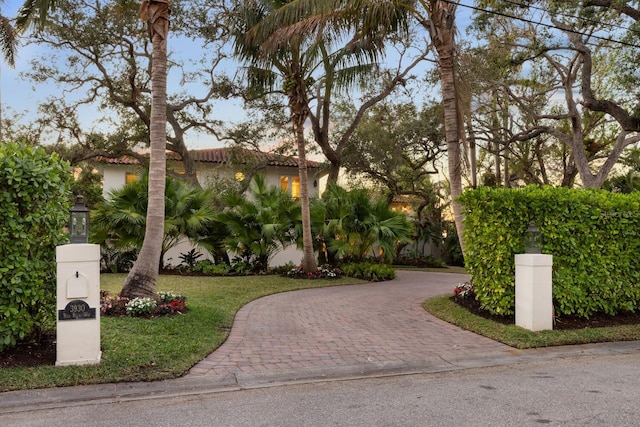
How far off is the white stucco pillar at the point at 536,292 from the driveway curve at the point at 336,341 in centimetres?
83

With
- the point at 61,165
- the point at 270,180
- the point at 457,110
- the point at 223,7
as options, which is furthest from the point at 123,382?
the point at 270,180

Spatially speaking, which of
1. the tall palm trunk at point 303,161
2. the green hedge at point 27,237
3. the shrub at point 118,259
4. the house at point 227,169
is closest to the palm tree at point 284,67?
the tall palm trunk at point 303,161

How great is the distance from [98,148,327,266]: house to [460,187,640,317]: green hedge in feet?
43.9

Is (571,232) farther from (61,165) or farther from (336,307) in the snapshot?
(61,165)

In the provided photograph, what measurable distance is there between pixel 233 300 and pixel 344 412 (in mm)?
6591

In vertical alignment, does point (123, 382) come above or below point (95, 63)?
below

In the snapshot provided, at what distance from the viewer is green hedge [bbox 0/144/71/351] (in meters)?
5.27

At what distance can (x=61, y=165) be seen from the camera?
6070 mm

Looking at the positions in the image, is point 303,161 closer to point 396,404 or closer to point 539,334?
point 539,334

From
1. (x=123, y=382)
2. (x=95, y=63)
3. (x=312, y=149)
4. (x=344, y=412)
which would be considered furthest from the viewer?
(x=312, y=149)

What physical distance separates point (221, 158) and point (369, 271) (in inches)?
521

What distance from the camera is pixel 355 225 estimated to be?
53.7 ft

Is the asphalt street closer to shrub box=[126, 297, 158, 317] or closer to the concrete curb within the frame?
the concrete curb

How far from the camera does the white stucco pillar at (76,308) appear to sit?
17.6ft
